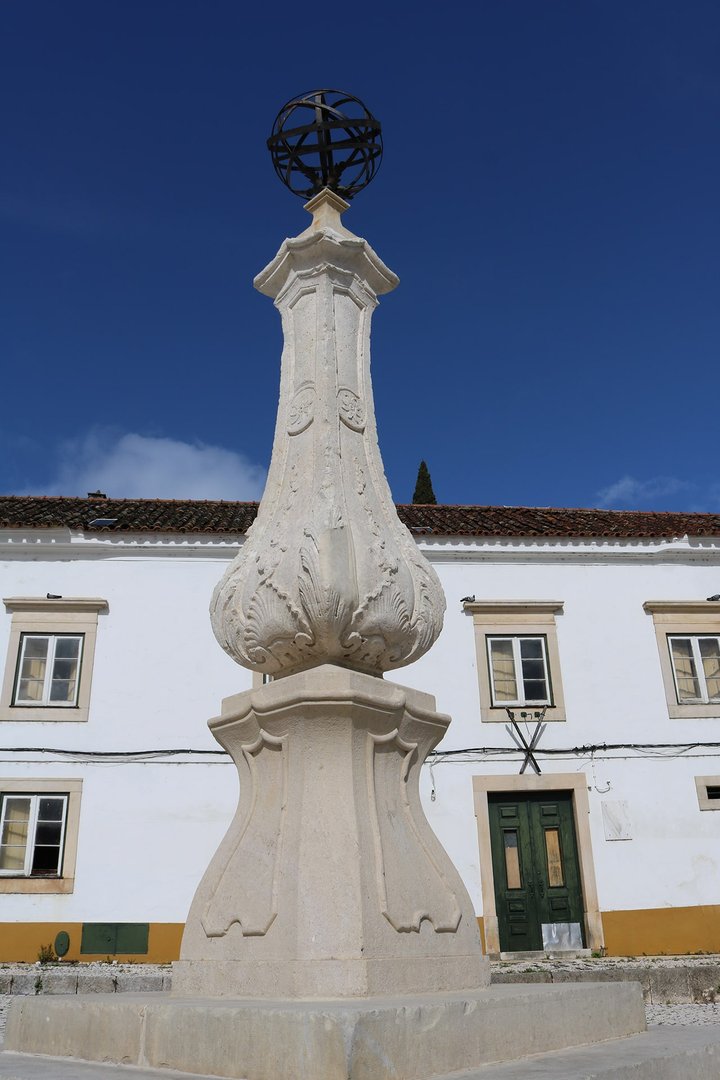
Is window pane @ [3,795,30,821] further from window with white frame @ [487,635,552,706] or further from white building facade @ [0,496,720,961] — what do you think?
window with white frame @ [487,635,552,706]

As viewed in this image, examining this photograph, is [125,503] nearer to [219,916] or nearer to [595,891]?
[595,891]

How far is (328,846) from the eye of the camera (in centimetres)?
303

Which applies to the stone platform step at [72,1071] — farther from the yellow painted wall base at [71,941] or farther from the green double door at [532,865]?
the green double door at [532,865]

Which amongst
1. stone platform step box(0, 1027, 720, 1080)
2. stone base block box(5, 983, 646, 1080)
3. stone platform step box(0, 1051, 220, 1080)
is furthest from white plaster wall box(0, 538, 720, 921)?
stone platform step box(0, 1051, 220, 1080)

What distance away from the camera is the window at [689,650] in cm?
1225

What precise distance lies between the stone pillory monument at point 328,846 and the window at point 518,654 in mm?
8435

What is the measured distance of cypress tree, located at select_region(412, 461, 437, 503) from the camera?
72.3ft

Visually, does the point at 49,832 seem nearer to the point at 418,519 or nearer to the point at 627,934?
the point at 418,519

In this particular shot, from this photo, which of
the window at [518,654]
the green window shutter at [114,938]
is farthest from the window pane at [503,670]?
the green window shutter at [114,938]

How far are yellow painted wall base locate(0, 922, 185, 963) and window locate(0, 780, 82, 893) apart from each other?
42 centimetres

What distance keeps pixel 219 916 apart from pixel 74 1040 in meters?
0.63

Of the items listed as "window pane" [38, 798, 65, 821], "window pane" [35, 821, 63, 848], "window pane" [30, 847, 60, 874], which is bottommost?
"window pane" [30, 847, 60, 874]

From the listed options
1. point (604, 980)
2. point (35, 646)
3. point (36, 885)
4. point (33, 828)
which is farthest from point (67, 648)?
point (604, 980)

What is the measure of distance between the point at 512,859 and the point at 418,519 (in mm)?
5413
